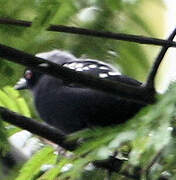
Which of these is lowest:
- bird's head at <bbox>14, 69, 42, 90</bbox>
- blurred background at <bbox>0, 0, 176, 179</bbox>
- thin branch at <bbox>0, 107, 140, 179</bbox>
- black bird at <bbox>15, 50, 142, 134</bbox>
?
bird's head at <bbox>14, 69, 42, 90</bbox>

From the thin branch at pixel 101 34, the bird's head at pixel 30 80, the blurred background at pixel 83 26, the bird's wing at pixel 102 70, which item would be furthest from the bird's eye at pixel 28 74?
the thin branch at pixel 101 34

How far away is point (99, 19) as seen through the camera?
4.56ft

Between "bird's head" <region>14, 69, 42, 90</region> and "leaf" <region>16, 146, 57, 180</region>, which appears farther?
"bird's head" <region>14, 69, 42, 90</region>

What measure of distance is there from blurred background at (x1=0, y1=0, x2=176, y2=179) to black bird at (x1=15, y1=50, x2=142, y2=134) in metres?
0.06

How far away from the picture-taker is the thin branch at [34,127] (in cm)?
130

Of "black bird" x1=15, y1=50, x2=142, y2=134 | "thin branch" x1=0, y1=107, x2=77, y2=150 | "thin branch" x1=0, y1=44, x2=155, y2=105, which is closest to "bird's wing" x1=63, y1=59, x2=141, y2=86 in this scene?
"black bird" x1=15, y1=50, x2=142, y2=134

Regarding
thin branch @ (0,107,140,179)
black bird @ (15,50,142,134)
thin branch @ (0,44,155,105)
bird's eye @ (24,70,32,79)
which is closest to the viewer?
thin branch @ (0,44,155,105)

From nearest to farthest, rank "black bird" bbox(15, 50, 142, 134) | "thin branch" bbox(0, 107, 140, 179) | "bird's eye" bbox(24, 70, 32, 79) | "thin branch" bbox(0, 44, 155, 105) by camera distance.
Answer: "thin branch" bbox(0, 44, 155, 105) → "thin branch" bbox(0, 107, 140, 179) → "black bird" bbox(15, 50, 142, 134) → "bird's eye" bbox(24, 70, 32, 79)

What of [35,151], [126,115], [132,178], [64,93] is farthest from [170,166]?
[64,93]

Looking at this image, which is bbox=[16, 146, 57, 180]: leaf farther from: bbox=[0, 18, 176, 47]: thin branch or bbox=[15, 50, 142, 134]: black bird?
bbox=[0, 18, 176, 47]: thin branch

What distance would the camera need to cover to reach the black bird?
1469 mm

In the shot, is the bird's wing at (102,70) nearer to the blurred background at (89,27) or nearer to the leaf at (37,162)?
the blurred background at (89,27)

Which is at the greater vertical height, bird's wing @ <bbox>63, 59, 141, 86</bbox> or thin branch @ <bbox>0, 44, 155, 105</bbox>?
thin branch @ <bbox>0, 44, 155, 105</bbox>

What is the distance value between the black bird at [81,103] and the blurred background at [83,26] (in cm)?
6
